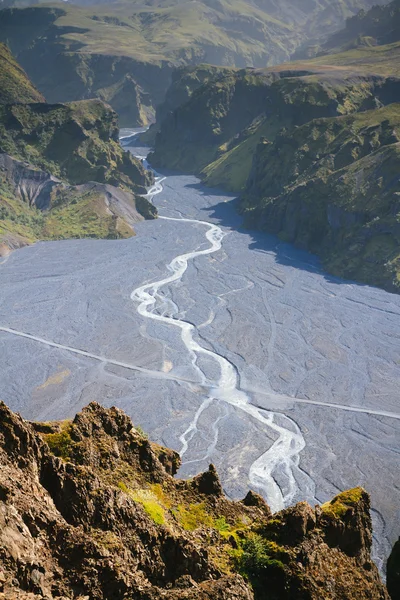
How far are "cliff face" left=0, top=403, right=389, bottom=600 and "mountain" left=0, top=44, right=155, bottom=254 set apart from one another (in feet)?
397

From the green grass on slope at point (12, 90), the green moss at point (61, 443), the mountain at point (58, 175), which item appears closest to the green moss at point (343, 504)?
the green moss at point (61, 443)

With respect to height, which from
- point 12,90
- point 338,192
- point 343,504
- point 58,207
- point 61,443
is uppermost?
point 12,90

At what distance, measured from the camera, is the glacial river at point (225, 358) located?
72.2 m

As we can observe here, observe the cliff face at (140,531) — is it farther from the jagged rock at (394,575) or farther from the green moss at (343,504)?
the jagged rock at (394,575)

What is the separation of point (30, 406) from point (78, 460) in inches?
2235

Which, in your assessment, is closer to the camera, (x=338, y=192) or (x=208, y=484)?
(x=208, y=484)

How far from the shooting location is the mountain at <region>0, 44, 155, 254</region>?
6299 inches

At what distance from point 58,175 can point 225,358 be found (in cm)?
9666

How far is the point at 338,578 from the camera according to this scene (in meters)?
27.4

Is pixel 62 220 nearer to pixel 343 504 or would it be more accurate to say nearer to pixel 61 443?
pixel 61 443

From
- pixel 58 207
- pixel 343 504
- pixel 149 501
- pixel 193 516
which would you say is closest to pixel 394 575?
pixel 343 504

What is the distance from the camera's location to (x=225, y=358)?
96.9 m

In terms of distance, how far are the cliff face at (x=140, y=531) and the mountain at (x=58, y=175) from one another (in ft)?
397

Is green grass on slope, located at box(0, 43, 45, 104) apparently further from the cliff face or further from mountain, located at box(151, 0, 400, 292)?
the cliff face
